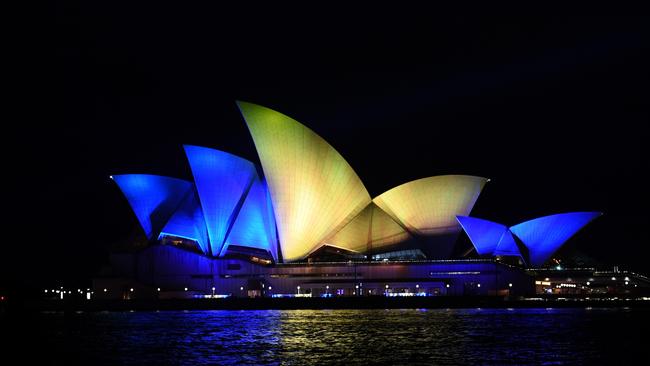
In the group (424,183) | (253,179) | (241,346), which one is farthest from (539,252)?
(241,346)

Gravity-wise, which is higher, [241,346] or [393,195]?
[393,195]

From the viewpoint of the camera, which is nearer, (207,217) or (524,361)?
(524,361)

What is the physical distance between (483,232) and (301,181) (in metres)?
16.5

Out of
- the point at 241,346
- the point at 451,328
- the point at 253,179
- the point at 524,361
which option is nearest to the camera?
the point at 524,361

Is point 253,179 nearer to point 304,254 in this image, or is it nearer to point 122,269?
point 304,254

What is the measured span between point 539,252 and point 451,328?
1208 inches

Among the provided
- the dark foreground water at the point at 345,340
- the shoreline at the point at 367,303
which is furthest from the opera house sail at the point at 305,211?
the dark foreground water at the point at 345,340

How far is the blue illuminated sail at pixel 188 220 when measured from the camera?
65.2 meters

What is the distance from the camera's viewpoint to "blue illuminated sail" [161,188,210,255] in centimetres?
6522

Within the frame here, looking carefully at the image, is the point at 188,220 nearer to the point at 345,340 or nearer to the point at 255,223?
the point at 255,223

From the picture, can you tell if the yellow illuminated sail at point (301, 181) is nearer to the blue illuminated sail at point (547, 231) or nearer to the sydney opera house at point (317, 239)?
the sydney opera house at point (317, 239)

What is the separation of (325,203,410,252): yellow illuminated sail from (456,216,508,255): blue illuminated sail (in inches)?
211

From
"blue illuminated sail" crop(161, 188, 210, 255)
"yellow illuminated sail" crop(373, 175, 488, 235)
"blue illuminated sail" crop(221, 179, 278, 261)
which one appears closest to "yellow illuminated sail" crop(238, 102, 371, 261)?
"blue illuminated sail" crop(221, 179, 278, 261)

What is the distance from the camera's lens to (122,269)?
69.0 meters
